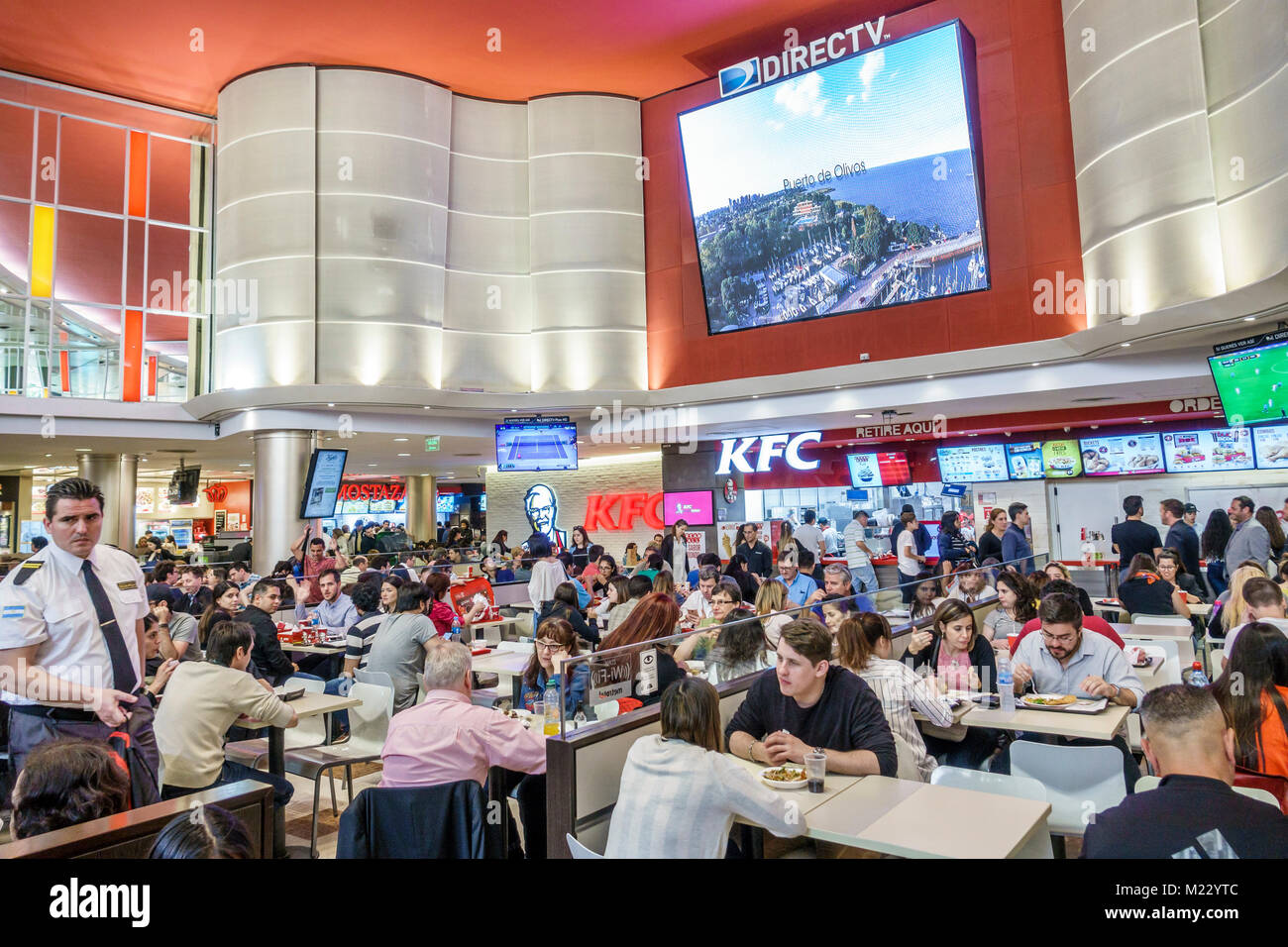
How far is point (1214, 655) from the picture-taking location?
5965 mm

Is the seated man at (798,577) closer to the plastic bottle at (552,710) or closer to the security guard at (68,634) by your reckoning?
the plastic bottle at (552,710)

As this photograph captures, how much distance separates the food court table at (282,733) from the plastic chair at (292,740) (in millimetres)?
212

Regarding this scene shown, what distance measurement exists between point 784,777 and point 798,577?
436 cm

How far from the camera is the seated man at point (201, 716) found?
3.43 metres

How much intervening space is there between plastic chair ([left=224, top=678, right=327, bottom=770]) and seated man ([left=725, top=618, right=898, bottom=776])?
272cm

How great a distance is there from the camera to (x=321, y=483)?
36.2 feet

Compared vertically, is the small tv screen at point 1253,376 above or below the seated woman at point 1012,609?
above

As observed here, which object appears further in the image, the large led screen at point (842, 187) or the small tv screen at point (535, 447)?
the small tv screen at point (535, 447)

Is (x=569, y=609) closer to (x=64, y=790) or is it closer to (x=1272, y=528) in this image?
(x=64, y=790)

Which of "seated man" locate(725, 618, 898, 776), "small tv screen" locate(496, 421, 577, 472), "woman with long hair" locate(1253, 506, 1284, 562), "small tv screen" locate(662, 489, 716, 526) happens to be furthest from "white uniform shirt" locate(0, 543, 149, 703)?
"small tv screen" locate(662, 489, 716, 526)

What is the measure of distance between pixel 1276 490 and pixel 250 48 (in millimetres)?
14458

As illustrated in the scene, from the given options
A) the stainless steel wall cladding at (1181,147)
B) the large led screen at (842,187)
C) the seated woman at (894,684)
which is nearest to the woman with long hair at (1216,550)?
the stainless steel wall cladding at (1181,147)

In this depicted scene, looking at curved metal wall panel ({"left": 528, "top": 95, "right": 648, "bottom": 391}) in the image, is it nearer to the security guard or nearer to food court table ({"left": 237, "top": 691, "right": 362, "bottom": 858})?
food court table ({"left": 237, "top": 691, "right": 362, "bottom": 858})

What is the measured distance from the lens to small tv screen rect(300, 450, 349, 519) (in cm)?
1092
